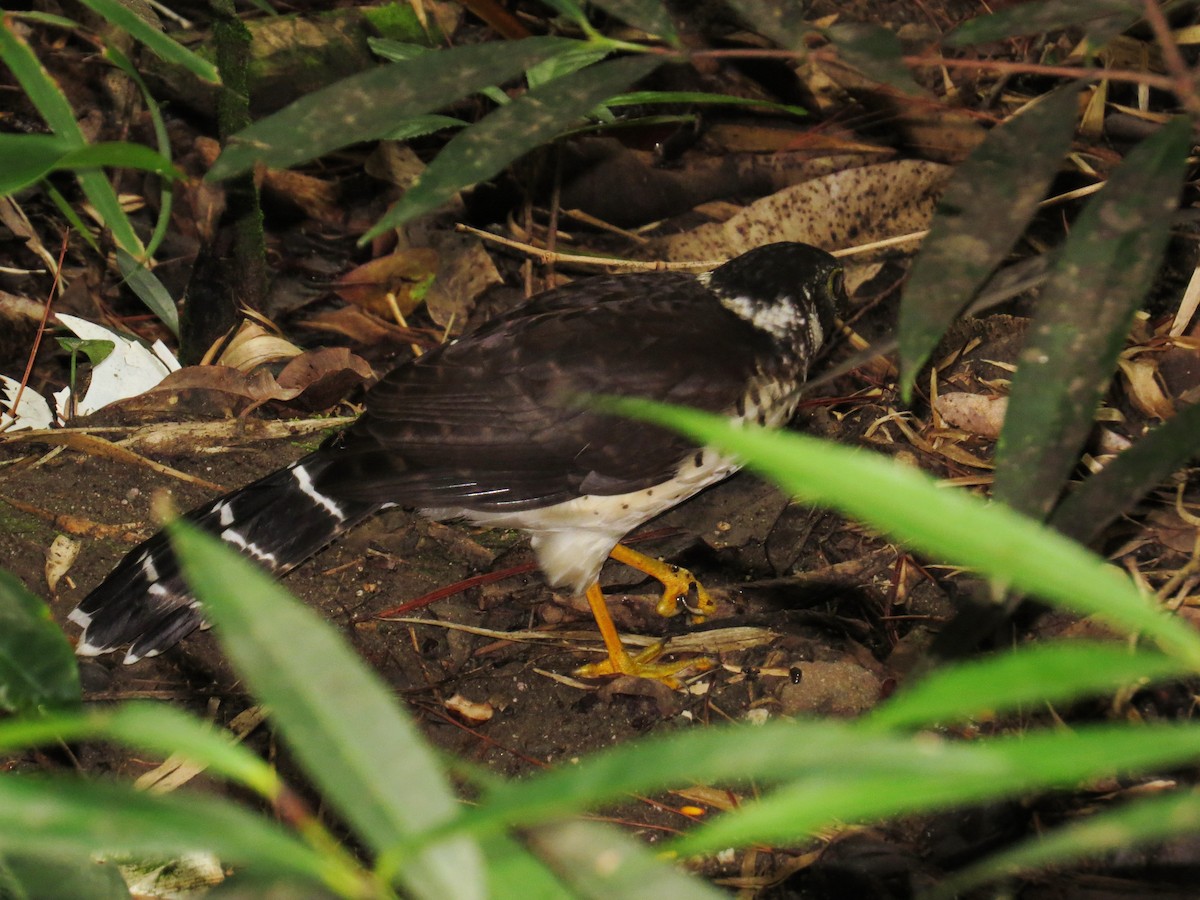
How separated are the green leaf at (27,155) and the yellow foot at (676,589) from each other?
82.3 inches

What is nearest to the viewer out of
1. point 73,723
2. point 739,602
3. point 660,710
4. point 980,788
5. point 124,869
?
point 980,788

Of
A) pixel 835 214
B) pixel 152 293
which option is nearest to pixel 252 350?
pixel 152 293

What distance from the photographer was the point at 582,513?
3.57m

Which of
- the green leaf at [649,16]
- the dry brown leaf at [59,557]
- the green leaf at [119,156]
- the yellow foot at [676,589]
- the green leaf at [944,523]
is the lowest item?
the yellow foot at [676,589]

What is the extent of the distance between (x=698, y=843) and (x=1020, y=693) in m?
0.33

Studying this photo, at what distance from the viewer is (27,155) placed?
239 cm

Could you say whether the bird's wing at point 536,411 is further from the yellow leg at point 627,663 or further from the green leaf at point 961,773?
the green leaf at point 961,773

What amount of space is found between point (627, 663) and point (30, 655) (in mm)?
1974

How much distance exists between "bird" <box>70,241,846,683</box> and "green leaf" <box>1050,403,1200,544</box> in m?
1.65

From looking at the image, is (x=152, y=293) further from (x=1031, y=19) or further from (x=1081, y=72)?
(x=1081, y=72)

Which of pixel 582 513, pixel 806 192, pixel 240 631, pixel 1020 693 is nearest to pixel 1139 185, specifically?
pixel 1020 693

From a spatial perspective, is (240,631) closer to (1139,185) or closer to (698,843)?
(698,843)

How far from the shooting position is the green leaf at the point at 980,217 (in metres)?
1.86

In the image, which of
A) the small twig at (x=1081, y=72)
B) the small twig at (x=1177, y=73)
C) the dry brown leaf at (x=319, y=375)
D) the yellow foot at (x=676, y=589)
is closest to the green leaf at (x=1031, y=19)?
the small twig at (x=1081, y=72)
